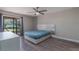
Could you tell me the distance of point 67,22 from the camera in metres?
3.13

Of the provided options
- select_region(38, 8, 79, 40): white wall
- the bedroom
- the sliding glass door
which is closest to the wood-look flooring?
the bedroom

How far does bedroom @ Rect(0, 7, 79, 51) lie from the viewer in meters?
1.89

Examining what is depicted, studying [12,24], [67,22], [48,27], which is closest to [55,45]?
[48,27]

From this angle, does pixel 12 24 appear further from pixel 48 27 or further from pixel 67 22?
pixel 67 22

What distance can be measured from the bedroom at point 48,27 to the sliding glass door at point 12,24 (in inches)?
1.3

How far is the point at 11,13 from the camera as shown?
5.76 ft

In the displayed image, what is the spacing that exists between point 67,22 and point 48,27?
1095 millimetres

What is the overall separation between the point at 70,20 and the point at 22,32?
224 cm

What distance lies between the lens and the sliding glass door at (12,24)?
160 centimetres

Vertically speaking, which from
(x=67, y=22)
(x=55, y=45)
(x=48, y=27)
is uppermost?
(x=67, y=22)

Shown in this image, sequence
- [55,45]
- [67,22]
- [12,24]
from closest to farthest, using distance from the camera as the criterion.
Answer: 1. [12,24]
2. [55,45]
3. [67,22]

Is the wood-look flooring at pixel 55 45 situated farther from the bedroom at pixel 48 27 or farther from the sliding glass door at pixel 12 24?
the sliding glass door at pixel 12 24
